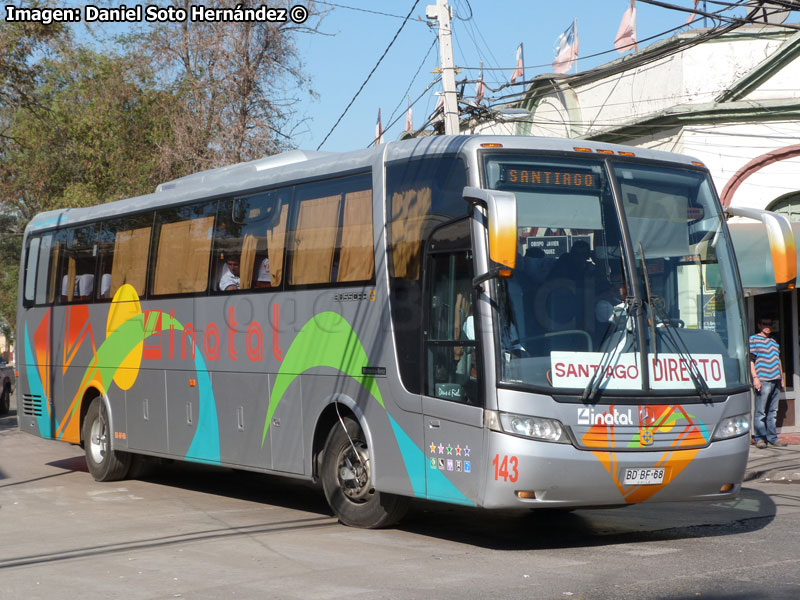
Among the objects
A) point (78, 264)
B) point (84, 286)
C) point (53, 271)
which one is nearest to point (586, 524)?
point (84, 286)

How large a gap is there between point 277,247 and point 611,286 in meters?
3.93

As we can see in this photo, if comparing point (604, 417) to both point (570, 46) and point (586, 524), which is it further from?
point (570, 46)

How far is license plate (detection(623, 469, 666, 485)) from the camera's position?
334 inches

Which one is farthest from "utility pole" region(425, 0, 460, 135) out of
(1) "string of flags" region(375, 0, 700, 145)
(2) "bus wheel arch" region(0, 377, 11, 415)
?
(2) "bus wheel arch" region(0, 377, 11, 415)

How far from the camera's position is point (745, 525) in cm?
998

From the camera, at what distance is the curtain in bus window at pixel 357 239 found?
32.7 ft

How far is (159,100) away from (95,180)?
5.46 meters

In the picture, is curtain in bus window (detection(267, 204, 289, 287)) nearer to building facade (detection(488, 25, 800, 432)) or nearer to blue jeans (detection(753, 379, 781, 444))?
building facade (detection(488, 25, 800, 432))

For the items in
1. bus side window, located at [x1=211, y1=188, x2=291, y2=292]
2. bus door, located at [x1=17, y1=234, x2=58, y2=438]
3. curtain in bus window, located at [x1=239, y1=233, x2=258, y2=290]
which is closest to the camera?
Answer: bus side window, located at [x1=211, y1=188, x2=291, y2=292]

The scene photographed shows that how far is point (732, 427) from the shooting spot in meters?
9.01

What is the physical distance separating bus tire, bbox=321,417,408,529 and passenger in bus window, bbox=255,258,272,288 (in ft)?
6.08

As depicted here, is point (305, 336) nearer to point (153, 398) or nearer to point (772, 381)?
point (153, 398)

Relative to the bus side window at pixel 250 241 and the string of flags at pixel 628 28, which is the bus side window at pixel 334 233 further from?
the string of flags at pixel 628 28

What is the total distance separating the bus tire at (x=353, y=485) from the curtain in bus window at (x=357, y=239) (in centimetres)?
140
